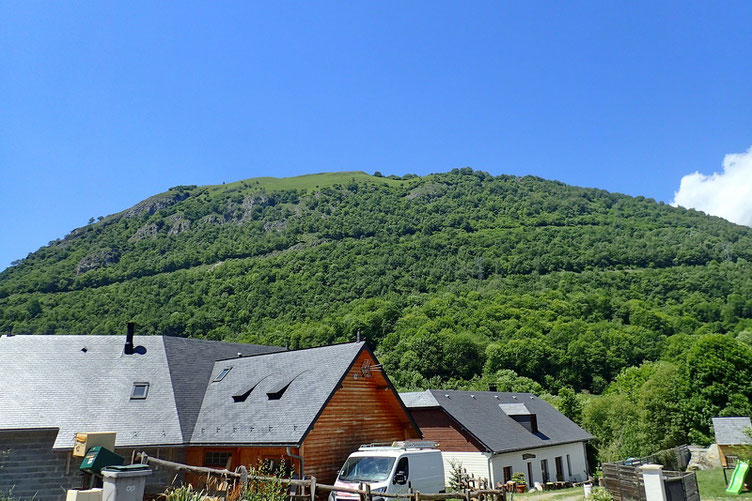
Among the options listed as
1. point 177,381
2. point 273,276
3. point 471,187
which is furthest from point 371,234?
point 177,381

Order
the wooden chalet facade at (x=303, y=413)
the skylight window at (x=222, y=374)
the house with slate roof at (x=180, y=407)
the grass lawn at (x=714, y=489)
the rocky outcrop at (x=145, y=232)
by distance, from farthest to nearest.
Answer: the rocky outcrop at (x=145, y=232)
the skylight window at (x=222, y=374)
the grass lawn at (x=714, y=489)
the wooden chalet facade at (x=303, y=413)
the house with slate roof at (x=180, y=407)

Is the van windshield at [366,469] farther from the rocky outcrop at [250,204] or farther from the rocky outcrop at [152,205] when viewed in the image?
the rocky outcrop at [152,205]

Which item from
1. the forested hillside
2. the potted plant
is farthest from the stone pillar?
the forested hillside

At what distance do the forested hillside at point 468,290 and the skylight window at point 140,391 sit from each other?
34925mm

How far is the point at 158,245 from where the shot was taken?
13350 cm

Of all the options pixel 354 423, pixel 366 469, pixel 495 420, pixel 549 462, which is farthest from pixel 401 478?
pixel 549 462

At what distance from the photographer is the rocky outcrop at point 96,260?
379 ft

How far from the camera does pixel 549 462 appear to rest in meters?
31.4

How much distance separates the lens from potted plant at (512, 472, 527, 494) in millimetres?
26891

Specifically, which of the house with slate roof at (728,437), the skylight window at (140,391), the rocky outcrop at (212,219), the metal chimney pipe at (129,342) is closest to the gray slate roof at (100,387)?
the skylight window at (140,391)

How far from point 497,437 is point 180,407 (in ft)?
60.3

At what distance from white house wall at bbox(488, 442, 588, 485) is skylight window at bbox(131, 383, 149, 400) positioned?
18.2 metres

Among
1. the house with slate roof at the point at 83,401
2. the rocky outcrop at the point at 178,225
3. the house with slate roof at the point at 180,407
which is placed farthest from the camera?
the rocky outcrop at the point at 178,225

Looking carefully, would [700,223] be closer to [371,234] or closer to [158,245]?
[371,234]
